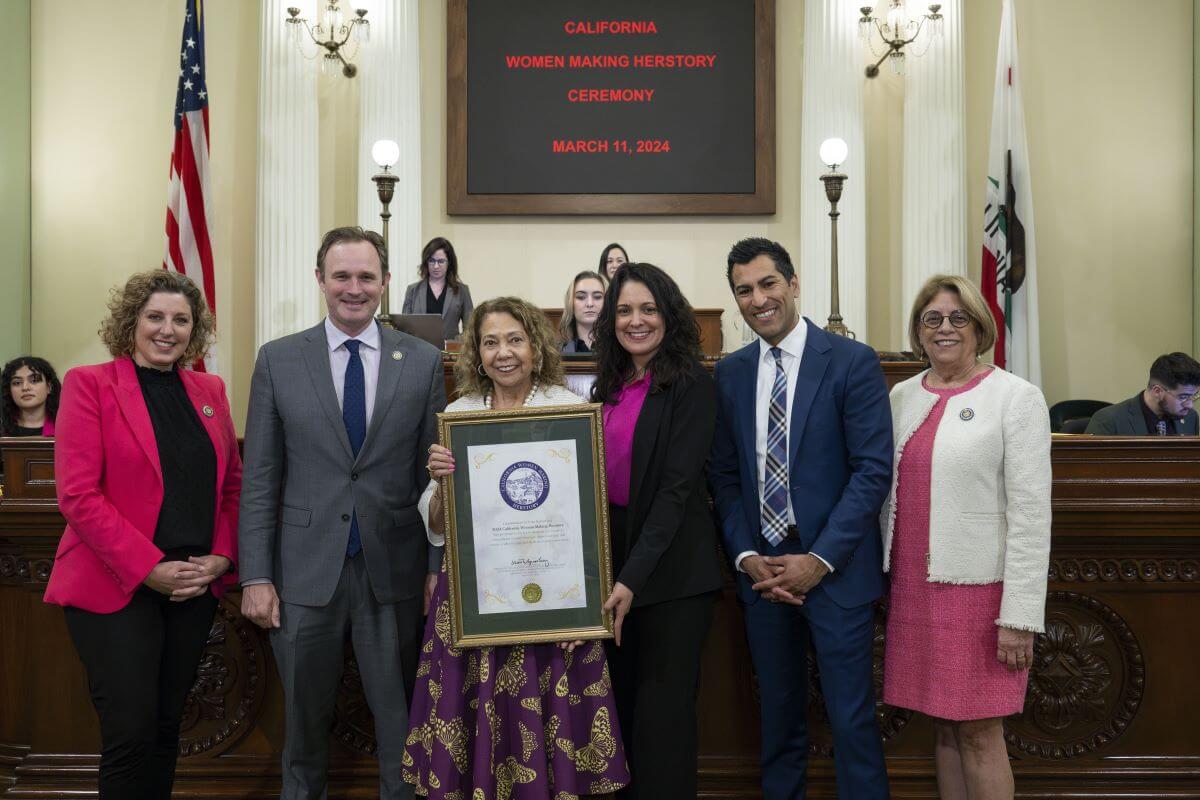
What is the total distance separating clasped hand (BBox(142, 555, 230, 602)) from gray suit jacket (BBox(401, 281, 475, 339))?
3.45 meters

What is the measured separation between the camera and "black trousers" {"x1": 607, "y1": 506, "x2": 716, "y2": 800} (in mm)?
2389

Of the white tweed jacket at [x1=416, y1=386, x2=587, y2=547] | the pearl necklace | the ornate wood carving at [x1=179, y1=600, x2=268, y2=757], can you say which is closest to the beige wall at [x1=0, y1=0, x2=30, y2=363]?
the ornate wood carving at [x1=179, y1=600, x2=268, y2=757]

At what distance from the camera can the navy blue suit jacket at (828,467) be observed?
2.42m

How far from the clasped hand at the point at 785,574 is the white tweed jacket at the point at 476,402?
643 millimetres

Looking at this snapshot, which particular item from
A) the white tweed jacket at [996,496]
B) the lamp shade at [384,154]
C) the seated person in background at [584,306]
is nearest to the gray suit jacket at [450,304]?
the lamp shade at [384,154]

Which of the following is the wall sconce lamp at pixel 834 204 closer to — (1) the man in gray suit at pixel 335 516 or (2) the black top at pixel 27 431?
(1) the man in gray suit at pixel 335 516

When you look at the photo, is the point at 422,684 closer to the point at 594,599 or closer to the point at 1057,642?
the point at 594,599

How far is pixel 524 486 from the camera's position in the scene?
90.9 inches

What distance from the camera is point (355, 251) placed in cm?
251

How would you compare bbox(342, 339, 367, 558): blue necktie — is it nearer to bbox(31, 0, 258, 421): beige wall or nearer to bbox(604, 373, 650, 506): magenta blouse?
bbox(604, 373, 650, 506): magenta blouse

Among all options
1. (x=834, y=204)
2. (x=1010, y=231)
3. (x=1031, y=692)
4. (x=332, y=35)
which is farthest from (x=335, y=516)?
(x=1010, y=231)

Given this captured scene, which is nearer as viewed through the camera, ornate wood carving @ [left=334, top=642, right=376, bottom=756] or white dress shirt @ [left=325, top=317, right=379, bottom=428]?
white dress shirt @ [left=325, top=317, right=379, bottom=428]

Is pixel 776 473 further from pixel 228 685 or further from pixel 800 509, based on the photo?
pixel 228 685

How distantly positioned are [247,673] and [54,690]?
64 cm
